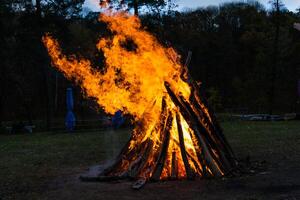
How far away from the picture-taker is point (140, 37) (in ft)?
39.2

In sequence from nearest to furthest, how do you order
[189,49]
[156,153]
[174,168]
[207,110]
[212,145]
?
[174,168] → [156,153] → [212,145] → [207,110] → [189,49]

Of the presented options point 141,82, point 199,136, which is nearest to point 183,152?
point 199,136

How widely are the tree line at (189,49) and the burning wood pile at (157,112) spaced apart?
28.8 feet

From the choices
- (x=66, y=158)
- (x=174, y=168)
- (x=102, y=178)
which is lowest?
(x=66, y=158)

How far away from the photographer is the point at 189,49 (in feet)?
163

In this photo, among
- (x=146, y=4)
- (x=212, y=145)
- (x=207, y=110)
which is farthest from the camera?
(x=146, y=4)

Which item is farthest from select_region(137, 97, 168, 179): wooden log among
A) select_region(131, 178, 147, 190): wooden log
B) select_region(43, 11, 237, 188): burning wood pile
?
select_region(131, 178, 147, 190): wooden log

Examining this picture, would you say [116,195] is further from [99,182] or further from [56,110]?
[56,110]

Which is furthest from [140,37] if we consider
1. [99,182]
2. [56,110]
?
[56,110]

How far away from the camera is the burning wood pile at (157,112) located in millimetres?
10688

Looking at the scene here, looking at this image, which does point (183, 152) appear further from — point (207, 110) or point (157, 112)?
point (207, 110)

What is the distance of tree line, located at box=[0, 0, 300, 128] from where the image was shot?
3331 centimetres

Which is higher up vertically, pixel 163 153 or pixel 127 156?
pixel 163 153

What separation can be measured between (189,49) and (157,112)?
127 ft
